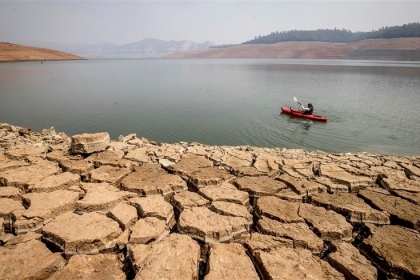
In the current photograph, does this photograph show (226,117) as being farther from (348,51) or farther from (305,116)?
(348,51)

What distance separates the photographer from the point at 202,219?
2936 millimetres

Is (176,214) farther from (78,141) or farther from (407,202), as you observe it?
(407,202)

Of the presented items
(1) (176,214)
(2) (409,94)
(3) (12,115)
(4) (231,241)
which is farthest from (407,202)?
(2) (409,94)

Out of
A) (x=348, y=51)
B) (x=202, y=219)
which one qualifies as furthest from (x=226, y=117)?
(x=348, y=51)

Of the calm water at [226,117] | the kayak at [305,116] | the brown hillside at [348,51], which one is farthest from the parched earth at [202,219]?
the brown hillside at [348,51]

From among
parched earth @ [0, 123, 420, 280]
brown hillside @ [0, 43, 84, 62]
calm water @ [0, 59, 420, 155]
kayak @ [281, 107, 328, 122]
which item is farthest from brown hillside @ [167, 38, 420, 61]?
parched earth @ [0, 123, 420, 280]

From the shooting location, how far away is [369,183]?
4.07 m

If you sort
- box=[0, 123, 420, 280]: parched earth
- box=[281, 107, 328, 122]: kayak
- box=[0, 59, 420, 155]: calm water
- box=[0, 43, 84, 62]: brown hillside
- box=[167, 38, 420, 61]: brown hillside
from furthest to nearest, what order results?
box=[167, 38, 420, 61]: brown hillside
box=[0, 43, 84, 62]: brown hillside
box=[281, 107, 328, 122]: kayak
box=[0, 59, 420, 155]: calm water
box=[0, 123, 420, 280]: parched earth

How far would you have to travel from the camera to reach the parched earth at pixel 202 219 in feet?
7.61

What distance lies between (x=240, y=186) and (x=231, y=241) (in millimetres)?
1156

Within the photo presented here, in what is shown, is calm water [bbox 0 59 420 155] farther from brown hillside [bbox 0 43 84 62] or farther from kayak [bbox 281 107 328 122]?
brown hillside [bbox 0 43 84 62]

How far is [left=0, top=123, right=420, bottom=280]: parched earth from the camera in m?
2.32

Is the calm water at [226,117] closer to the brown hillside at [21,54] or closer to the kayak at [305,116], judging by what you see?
the kayak at [305,116]

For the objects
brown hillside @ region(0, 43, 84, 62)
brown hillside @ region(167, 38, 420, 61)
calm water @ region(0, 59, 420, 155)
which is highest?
brown hillside @ region(167, 38, 420, 61)
